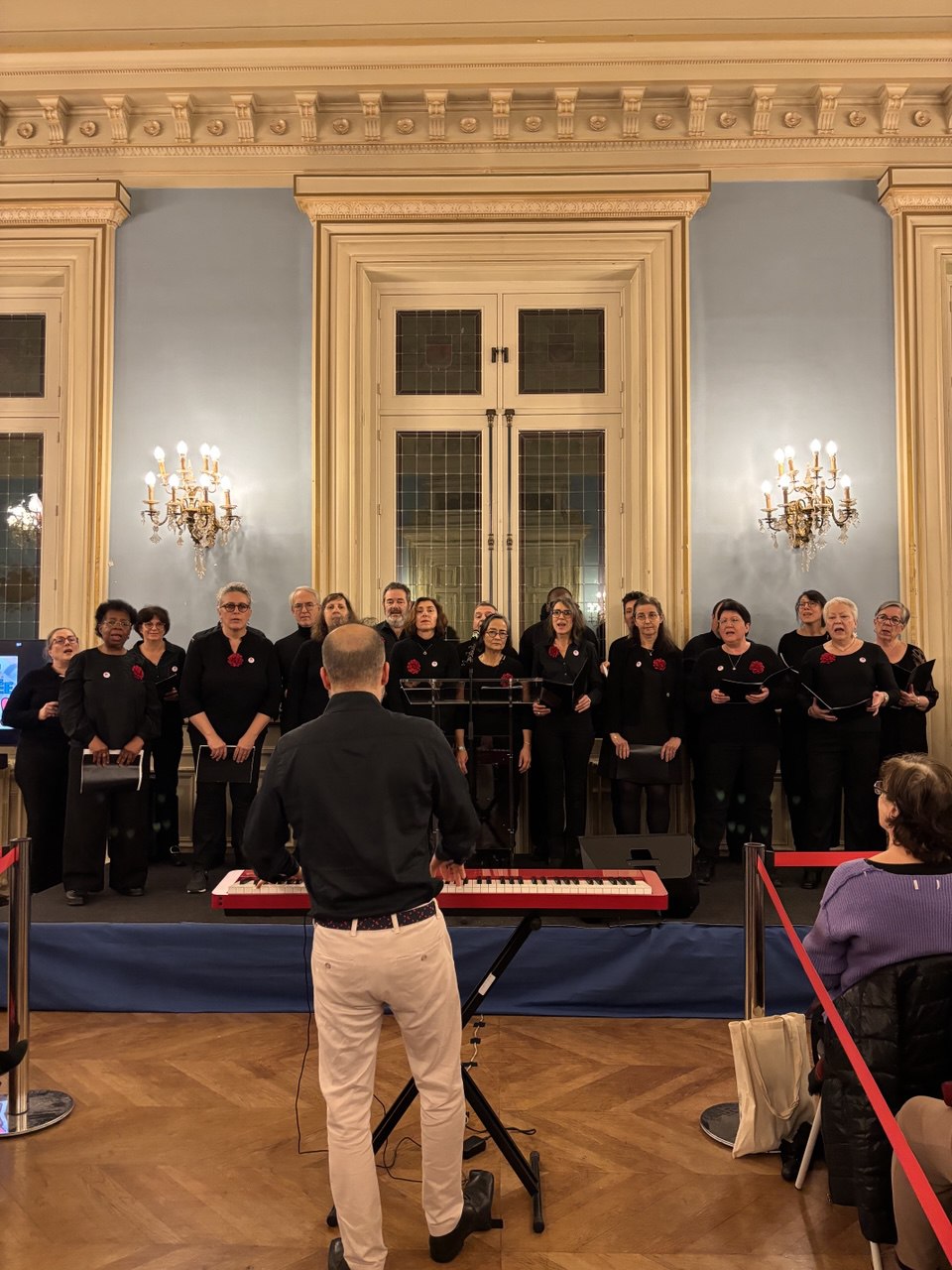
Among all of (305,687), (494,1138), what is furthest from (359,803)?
(305,687)

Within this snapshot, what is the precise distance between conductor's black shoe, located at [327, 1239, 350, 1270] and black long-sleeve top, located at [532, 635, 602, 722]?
3248 mm

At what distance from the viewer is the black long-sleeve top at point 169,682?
5.77 m

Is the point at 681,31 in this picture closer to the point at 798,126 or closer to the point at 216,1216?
the point at 798,126

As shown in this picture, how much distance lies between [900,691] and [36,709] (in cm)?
482

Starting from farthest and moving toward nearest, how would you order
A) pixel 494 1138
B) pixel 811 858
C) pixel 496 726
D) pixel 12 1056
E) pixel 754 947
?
1. pixel 496 726
2. pixel 811 858
3. pixel 754 947
4. pixel 12 1056
5. pixel 494 1138

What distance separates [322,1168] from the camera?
3.07 metres

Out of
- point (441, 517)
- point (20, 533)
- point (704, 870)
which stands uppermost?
point (441, 517)

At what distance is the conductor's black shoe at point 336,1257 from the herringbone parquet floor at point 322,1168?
58mm

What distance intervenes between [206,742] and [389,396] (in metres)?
2.93

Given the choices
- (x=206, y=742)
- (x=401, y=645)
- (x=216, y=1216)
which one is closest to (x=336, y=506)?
(x=401, y=645)

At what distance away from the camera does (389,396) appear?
6984mm

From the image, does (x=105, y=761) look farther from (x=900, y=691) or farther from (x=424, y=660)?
(x=900, y=691)

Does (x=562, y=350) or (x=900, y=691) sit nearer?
(x=900, y=691)

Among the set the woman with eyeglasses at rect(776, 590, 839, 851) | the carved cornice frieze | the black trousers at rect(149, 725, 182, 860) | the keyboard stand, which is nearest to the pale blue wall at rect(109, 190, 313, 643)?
the carved cornice frieze
